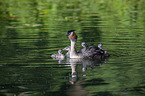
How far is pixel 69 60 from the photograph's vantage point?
40.3ft

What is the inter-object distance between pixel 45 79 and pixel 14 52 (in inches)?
150

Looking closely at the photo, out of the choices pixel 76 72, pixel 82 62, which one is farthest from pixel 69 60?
pixel 76 72

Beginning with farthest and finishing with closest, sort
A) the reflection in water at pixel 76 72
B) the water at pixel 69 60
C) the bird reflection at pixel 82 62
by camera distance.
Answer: the bird reflection at pixel 82 62, the water at pixel 69 60, the reflection in water at pixel 76 72

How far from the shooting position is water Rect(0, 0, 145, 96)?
8.78 m

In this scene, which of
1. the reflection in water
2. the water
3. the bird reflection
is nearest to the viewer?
the reflection in water

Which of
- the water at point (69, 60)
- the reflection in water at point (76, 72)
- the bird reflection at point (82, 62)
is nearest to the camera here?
the reflection in water at point (76, 72)

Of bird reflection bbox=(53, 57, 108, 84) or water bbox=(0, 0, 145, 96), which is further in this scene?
bird reflection bbox=(53, 57, 108, 84)

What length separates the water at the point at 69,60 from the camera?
28.8ft

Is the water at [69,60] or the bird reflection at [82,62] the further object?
the bird reflection at [82,62]

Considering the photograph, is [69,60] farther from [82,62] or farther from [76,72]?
[76,72]

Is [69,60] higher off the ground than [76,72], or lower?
higher

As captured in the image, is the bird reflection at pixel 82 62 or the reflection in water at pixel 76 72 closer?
the reflection in water at pixel 76 72

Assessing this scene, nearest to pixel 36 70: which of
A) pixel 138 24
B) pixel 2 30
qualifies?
pixel 2 30

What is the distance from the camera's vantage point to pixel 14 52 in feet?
42.7
